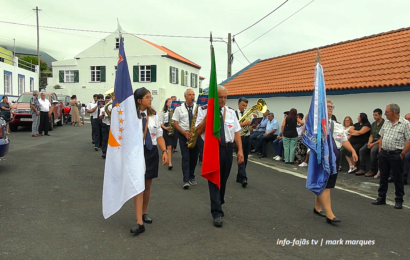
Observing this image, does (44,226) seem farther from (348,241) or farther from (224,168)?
(348,241)

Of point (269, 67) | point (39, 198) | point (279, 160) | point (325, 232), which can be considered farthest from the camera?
point (269, 67)

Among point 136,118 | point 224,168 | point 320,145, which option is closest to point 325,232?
point 320,145

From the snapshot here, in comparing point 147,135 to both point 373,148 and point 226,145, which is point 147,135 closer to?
point 226,145

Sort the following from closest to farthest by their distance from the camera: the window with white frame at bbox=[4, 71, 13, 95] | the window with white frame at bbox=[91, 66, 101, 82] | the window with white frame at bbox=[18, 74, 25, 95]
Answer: the window with white frame at bbox=[4, 71, 13, 95]
the window with white frame at bbox=[18, 74, 25, 95]
the window with white frame at bbox=[91, 66, 101, 82]

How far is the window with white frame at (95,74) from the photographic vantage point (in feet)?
137

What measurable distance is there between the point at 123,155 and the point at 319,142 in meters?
2.85

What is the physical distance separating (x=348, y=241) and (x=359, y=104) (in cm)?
775

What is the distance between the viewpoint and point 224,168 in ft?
17.7

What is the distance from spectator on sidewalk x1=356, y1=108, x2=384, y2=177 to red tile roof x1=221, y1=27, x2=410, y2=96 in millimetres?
1227

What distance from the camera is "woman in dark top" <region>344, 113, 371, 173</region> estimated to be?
34.1ft

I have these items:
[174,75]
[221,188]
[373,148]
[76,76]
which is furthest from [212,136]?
[76,76]

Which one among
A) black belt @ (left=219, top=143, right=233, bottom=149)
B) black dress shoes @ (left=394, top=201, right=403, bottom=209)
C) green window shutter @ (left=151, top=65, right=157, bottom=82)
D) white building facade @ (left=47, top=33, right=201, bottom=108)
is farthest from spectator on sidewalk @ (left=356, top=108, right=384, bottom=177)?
green window shutter @ (left=151, top=65, right=157, bottom=82)

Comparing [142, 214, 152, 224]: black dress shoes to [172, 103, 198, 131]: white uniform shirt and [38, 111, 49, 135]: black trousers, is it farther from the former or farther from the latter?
[38, 111, 49, 135]: black trousers

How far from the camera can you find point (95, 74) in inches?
1649
